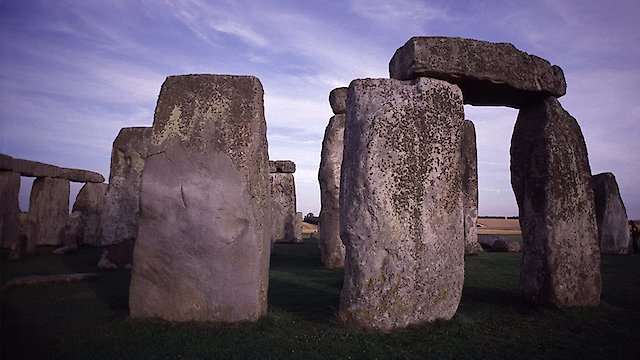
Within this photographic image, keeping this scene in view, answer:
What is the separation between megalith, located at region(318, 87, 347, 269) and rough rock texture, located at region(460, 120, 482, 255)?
3393mm

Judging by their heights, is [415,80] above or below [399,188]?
above

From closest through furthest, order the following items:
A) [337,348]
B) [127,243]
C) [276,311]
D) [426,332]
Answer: [337,348]
[426,332]
[276,311]
[127,243]

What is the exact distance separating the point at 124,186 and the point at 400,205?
19.9 feet

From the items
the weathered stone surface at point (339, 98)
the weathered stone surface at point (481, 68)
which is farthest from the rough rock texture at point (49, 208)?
the weathered stone surface at point (481, 68)

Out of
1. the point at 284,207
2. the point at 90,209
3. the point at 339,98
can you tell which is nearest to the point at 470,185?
the point at 339,98

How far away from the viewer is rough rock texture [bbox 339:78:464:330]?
3.99m

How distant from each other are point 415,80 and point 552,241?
2350mm

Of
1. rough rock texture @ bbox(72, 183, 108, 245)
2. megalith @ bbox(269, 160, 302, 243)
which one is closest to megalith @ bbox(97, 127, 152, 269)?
rough rock texture @ bbox(72, 183, 108, 245)

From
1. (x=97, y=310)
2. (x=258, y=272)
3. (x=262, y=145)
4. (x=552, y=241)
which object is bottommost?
(x=97, y=310)

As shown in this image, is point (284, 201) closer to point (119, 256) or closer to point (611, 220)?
point (119, 256)

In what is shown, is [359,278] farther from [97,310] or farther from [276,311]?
[97,310]

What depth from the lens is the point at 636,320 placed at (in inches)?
173

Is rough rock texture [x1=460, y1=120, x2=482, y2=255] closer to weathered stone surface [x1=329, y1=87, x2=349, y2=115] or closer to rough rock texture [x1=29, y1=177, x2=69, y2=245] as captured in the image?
weathered stone surface [x1=329, y1=87, x2=349, y2=115]

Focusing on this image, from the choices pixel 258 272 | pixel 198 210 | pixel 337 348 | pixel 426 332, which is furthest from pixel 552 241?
pixel 198 210
